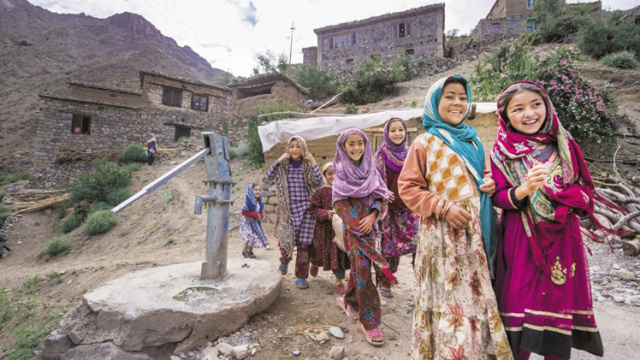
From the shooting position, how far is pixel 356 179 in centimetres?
233

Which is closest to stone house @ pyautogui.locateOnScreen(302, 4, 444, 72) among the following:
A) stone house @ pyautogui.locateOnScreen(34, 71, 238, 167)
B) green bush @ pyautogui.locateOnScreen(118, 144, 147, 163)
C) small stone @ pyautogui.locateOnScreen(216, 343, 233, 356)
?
stone house @ pyautogui.locateOnScreen(34, 71, 238, 167)

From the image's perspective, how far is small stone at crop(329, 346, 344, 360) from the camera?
199cm

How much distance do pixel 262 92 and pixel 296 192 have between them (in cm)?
1524

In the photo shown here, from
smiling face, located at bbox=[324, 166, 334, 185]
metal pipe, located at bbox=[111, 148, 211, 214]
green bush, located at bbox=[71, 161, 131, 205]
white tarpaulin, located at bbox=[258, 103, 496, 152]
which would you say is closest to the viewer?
metal pipe, located at bbox=[111, 148, 211, 214]

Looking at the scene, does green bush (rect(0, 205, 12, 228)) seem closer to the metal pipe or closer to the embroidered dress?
the metal pipe

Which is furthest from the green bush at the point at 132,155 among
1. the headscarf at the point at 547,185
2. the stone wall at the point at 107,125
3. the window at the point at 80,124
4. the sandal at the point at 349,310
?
the headscarf at the point at 547,185

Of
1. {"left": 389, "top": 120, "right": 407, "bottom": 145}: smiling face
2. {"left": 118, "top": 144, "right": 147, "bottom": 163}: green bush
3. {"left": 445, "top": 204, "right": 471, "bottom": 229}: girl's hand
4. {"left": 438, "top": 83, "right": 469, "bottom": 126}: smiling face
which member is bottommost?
{"left": 445, "top": 204, "right": 471, "bottom": 229}: girl's hand

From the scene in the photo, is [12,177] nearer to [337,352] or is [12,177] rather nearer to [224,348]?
[224,348]

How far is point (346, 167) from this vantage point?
2.37 metres

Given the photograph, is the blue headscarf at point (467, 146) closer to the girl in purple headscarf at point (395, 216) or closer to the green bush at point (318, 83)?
the girl in purple headscarf at point (395, 216)

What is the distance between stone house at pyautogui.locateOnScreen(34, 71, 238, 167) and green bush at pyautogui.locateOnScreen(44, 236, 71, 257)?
7822 mm

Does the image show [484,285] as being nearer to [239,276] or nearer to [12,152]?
[239,276]

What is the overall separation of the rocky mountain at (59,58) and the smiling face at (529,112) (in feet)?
93.7

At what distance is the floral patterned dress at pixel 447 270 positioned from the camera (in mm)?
1275
